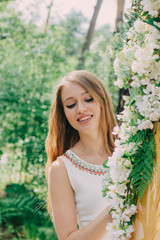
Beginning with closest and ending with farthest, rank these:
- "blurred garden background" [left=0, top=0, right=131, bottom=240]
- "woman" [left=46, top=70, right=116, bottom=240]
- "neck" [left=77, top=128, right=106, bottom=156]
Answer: "woman" [left=46, top=70, right=116, bottom=240]
"neck" [left=77, top=128, right=106, bottom=156]
"blurred garden background" [left=0, top=0, right=131, bottom=240]

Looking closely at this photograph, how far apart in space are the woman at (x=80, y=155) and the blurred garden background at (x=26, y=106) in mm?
2206

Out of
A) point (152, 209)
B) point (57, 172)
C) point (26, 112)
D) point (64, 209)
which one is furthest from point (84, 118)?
point (26, 112)

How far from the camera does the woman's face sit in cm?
218

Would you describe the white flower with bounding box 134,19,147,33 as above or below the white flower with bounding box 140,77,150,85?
above

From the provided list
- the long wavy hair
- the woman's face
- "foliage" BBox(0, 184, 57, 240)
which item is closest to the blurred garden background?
"foliage" BBox(0, 184, 57, 240)

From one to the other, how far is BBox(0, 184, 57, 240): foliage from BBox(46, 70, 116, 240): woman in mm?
3274

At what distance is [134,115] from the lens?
1299mm

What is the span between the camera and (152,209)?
1261 mm

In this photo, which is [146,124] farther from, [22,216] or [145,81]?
[22,216]

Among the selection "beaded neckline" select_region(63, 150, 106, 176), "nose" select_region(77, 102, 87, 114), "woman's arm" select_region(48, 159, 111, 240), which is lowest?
"woman's arm" select_region(48, 159, 111, 240)

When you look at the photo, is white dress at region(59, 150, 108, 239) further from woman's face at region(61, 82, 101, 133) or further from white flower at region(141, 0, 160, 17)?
white flower at region(141, 0, 160, 17)

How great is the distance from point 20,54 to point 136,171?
5.76m

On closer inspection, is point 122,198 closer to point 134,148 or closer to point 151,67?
point 134,148

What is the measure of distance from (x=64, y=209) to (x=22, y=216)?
4139mm
